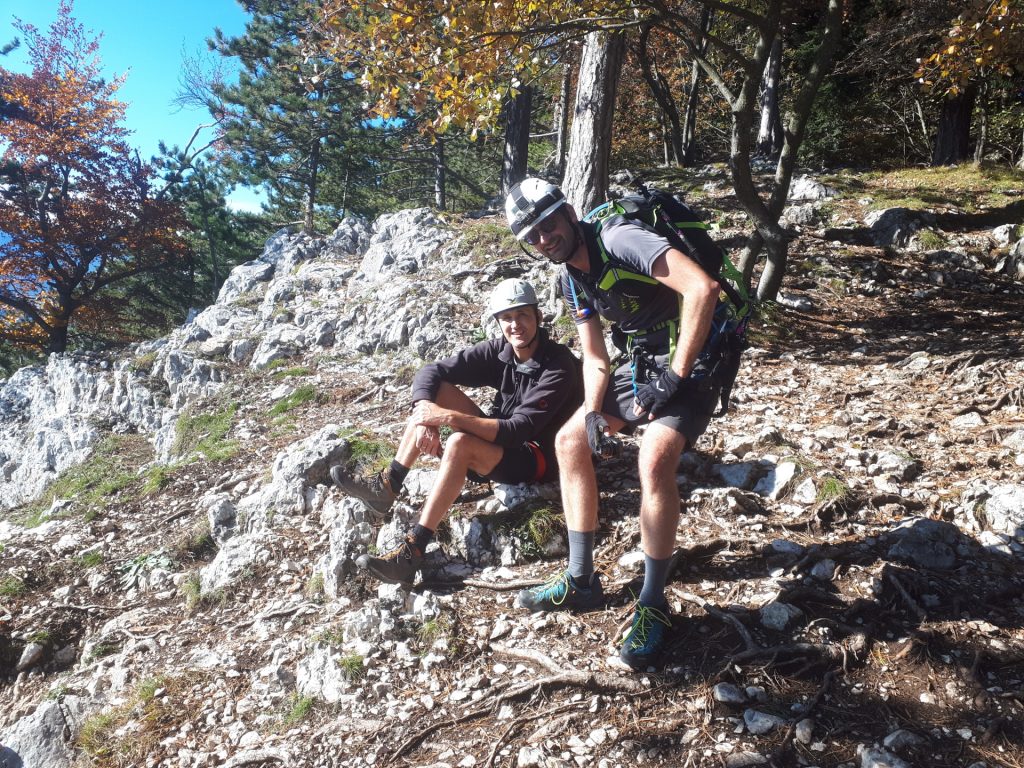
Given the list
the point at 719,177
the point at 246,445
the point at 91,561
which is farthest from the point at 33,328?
the point at 719,177

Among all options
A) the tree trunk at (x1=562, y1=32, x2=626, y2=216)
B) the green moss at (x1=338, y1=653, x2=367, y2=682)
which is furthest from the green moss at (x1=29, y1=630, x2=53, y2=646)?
the tree trunk at (x1=562, y1=32, x2=626, y2=216)

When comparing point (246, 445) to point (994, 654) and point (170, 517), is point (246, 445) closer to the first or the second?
point (170, 517)

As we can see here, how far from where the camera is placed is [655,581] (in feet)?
10.9

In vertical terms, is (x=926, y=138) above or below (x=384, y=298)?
above

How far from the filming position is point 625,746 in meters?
2.84

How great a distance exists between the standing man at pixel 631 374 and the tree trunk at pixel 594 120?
15.3 ft

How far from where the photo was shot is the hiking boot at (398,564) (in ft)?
13.5

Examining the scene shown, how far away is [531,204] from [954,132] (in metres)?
16.7

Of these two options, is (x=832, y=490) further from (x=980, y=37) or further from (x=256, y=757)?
(x=980, y=37)

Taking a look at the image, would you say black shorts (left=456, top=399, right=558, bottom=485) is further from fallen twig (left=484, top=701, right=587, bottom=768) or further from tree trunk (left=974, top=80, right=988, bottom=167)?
tree trunk (left=974, top=80, right=988, bottom=167)

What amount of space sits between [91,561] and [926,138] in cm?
2105

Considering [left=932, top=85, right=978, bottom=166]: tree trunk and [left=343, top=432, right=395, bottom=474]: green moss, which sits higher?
[left=932, top=85, right=978, bottom=166]: tree trunk

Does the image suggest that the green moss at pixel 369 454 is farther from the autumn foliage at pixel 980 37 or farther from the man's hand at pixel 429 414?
the autumn foliage at pixel 980 37

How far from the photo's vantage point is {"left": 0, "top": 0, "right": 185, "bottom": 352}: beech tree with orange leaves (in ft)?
60.2
